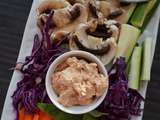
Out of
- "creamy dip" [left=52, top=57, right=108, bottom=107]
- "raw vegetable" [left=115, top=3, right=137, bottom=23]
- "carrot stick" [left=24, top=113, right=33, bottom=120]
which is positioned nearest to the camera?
"creamy dip" [left=52, top=57, right=108, bottom=107]

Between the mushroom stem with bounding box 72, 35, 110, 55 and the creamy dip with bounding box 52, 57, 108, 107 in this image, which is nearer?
the creamy dip with bounding box 52, 57, 108, 107

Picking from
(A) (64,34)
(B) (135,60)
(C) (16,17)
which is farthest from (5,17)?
(B) (135,60)

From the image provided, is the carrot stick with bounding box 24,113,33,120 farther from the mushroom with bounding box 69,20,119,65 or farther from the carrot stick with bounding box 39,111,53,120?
the mushroom with bounding box 69,20,119,65

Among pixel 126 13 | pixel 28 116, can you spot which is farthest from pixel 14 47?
pixel 126 13

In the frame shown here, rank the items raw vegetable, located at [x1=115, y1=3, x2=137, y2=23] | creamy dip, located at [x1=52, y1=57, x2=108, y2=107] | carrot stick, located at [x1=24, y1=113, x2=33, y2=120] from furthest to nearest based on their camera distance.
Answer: raw vegetable, located at [x1=115, y1=3, x2=137, y2=23], carrot stick, located at [x1=24, y1=113, x2=33, y2=120], creamy dip, located at [x1=52, y1=57, x2=108, y2=107]

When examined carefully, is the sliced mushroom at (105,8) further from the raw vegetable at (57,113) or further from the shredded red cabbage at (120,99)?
the raw vegetable at (57,113)

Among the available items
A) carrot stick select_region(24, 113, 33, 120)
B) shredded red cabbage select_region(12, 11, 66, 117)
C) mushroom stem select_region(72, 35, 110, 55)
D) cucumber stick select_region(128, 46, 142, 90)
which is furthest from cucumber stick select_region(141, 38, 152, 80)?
carrot stick select_region(24, 113, 33, 120)

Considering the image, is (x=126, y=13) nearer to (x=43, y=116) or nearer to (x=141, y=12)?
(x=141, y=12)
